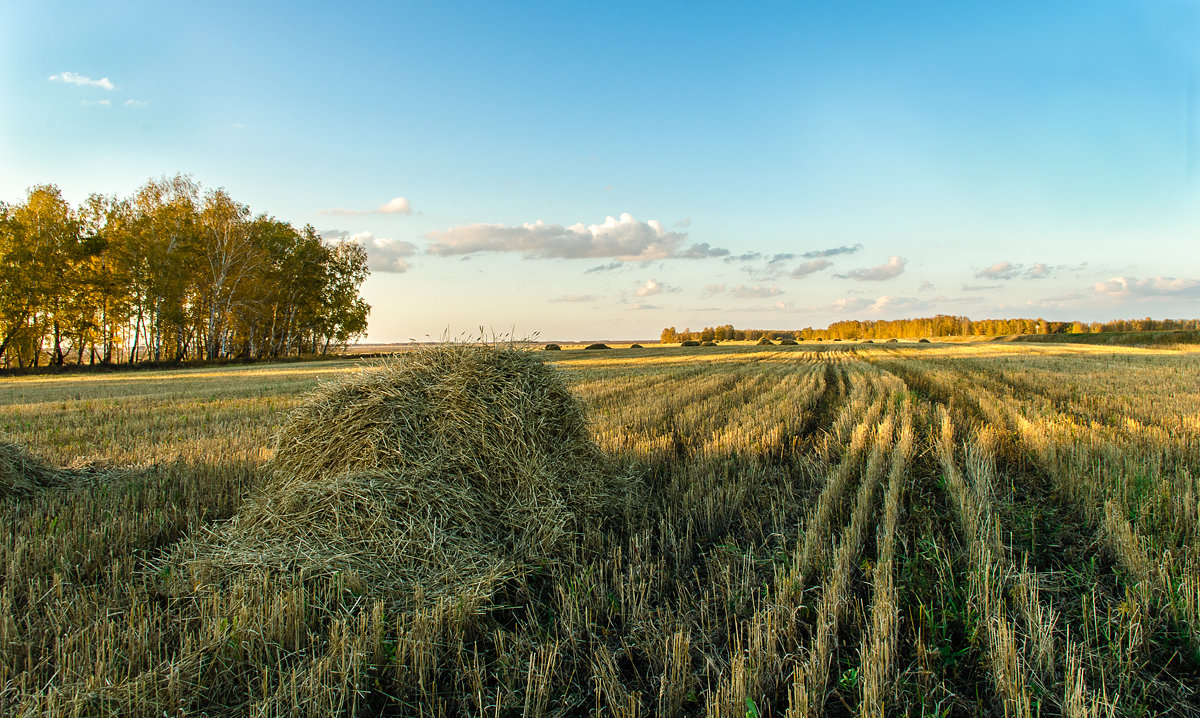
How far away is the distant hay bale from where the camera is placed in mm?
5145

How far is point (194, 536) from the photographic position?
416cm

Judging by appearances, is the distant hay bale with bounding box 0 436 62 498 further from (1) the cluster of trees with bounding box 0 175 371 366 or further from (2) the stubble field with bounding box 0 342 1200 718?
(1) the cluster of trees with bounding box 0 175 371 366

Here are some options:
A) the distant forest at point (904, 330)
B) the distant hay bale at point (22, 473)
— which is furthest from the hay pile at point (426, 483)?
the distant forest at point (904, 330)

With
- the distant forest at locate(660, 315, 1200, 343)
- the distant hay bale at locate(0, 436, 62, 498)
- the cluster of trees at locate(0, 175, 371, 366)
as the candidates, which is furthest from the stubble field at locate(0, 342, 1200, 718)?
the distant forest at locate(660, 315, 1200, 343)

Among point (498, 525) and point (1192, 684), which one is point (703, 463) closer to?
point (498, 525)

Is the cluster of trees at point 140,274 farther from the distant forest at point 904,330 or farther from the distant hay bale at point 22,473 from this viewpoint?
the distant forest at point 904,330

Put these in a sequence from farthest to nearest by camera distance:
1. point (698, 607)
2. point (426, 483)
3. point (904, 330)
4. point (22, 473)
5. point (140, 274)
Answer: point (904, 330) → point (140, 274) → point (22, 473) → point (426, 483) → point (698, 607)

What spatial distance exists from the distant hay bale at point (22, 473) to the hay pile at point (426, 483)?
2720 mm

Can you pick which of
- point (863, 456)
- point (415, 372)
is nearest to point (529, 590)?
point (415, 372)

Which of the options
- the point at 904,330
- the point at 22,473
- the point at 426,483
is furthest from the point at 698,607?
the point at 904,330

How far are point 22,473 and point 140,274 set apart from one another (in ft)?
124

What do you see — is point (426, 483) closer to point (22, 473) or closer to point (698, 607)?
point (698, 607)

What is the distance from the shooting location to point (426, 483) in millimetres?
4117

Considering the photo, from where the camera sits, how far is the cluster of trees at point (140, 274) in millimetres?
32875
